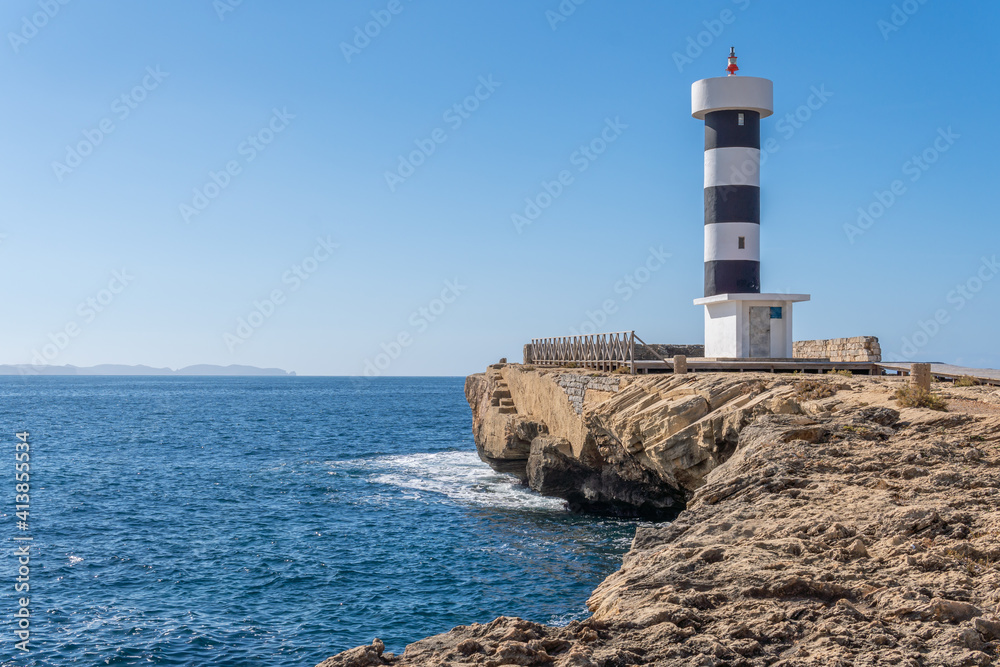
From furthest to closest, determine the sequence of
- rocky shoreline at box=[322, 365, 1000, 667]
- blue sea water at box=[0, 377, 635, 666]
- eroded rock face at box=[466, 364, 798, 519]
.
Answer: eroded rock face at box=[466, 364, 798, 519]
blue sea water at box=[0, 377, 635, 666]
rocky shoreline at box=[322, 365, 1000, 667]

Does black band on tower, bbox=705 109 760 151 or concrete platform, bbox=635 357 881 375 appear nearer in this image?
concrete platform, bbox=635 357 881 375

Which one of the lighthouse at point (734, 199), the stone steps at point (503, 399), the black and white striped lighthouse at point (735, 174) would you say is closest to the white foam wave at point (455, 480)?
the stone steps at point (503, 399)

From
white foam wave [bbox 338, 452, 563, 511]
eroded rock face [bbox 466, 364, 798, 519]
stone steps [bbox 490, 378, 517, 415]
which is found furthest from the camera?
stone steps [bbox 490, 378, 517, 415]

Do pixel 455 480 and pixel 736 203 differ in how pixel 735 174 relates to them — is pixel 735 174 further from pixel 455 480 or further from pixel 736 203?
pixel 455 480

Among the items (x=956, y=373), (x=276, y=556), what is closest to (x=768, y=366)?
(x=956, y=373)

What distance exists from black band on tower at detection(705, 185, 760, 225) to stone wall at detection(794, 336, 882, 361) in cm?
542

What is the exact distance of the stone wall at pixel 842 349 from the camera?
2608cm

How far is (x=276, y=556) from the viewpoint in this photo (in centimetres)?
1953

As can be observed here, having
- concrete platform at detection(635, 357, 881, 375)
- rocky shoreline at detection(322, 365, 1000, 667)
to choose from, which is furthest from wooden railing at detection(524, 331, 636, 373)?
rocky shoreline at detection(322, 365, 1000, 667)

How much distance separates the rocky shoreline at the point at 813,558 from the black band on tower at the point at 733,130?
13.8 meters

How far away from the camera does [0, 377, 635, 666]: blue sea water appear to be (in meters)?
14.2

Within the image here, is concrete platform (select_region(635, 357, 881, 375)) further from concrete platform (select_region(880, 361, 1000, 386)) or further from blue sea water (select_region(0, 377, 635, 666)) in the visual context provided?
blue sea water (select_region(0, 377, 635, 666))

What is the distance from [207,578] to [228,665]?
17.5 ft

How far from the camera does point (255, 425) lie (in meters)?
62.9
